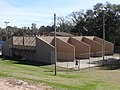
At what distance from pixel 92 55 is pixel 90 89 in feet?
150

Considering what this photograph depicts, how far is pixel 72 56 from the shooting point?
54.5m

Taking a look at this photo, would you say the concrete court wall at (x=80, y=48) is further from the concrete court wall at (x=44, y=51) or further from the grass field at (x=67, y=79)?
the grass field at (x=67, y=79)

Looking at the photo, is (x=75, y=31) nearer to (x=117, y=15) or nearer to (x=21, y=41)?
(x=117, y=15)

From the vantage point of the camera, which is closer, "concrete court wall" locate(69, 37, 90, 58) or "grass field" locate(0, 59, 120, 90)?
"grass field" locate(0, 59, 120, 90)

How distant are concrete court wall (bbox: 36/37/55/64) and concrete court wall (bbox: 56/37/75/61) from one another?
373 cm

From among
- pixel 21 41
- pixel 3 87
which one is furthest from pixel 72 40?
pixel 3 87


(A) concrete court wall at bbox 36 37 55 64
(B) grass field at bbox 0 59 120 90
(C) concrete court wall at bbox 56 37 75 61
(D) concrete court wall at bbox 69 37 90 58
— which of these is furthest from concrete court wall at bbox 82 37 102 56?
(B) grass field at bbox 0 59 120 90

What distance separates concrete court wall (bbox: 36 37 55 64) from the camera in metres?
52.3

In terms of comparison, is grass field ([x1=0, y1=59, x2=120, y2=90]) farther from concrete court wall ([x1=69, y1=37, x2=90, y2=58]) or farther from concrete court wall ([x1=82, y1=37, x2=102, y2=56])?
concrete court wall ([x1=82, y1=37, x2=102, y2=56])

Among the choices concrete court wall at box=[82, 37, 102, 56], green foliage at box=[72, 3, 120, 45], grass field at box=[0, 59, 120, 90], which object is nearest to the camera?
grass field at box=[0, 59, 120, 90]

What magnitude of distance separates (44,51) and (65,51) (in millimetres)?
4853

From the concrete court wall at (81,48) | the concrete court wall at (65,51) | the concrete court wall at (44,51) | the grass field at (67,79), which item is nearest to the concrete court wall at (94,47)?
the concrete court wall at (81,48)

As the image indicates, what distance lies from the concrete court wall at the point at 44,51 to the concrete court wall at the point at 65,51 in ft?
12.2

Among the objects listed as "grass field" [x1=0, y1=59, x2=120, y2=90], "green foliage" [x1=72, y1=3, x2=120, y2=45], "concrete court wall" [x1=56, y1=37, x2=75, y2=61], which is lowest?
"grass field" [x1=0, y1=59, x2=120, y2=90]
